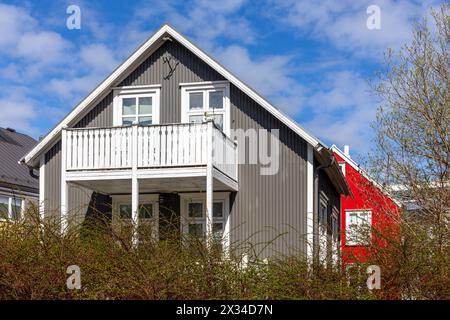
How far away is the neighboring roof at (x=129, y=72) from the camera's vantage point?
58.7ft

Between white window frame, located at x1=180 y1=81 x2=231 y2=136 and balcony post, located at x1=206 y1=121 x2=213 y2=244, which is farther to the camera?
white window frame, located at x1=180 y1=81 x2=231 y2=136

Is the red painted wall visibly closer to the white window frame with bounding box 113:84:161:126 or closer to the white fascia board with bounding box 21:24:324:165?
the white fascia board with bounding box 21:24:324:165

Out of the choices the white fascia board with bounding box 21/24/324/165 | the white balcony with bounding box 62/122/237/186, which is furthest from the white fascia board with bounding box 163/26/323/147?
the white balcony with bounding box 62/122/237/186

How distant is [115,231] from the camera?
970 centimetres

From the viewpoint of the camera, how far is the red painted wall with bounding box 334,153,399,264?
8945 millimetres

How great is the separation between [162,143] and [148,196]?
97.6 inches

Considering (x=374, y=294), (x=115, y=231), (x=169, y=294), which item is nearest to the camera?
(x=374, y=294)

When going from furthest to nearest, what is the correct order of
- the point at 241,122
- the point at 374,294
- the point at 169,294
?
1. the point at 241,122
2. the point at 169,294
3. the point at 374,294

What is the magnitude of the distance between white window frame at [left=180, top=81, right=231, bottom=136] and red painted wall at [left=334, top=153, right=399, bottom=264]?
373 centimetres

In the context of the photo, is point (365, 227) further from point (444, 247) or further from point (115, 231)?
point (115, 231)

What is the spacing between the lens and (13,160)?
3150 cm

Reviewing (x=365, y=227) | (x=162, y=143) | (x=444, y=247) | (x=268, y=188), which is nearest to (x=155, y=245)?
(x=365, y=227)

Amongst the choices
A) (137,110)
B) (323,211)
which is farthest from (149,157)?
(323,211)

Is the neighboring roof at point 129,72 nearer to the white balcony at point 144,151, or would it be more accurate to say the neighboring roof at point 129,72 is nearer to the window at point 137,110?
the window at point 137,110
